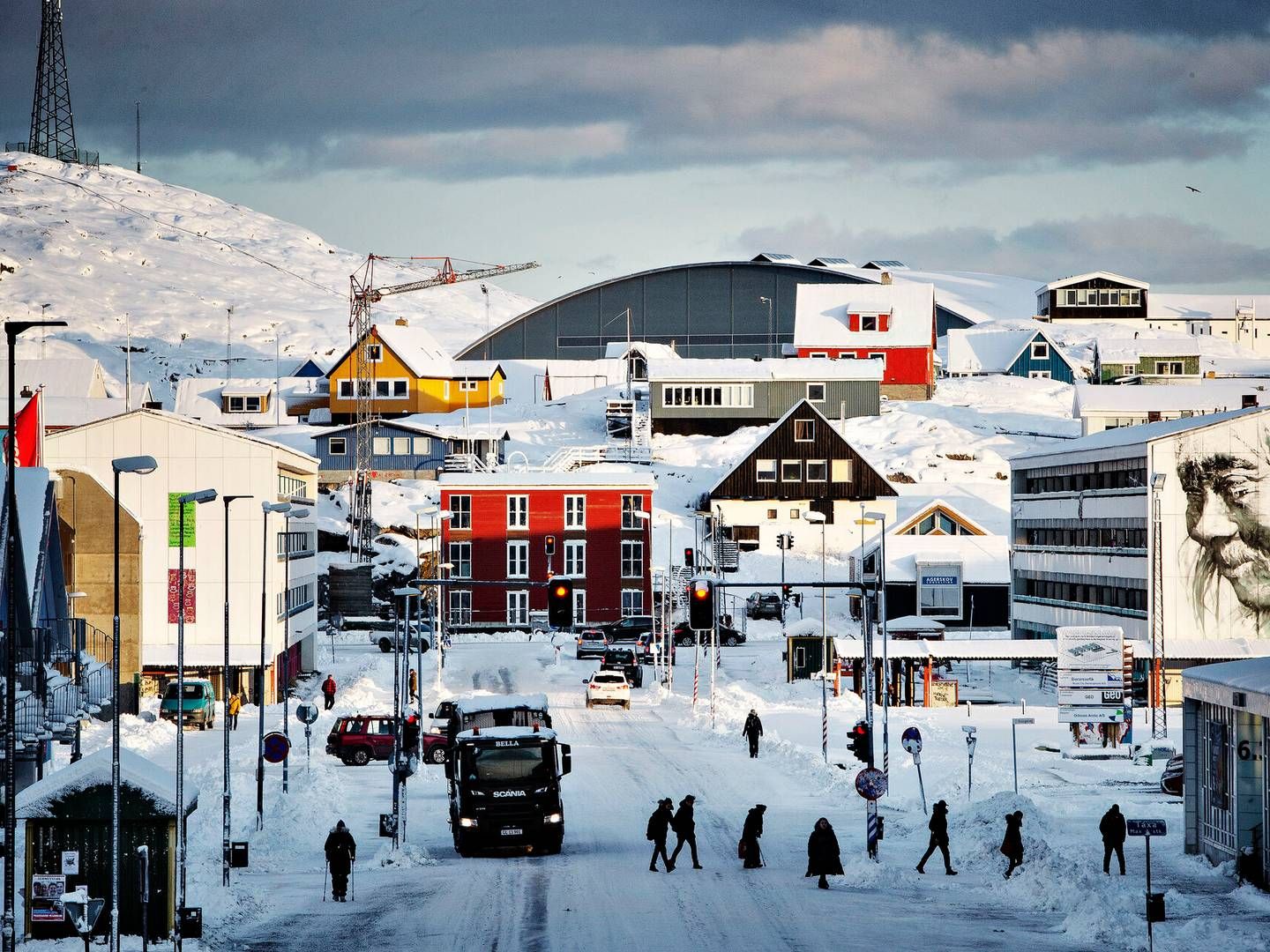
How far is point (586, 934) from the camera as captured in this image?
26.7 meters

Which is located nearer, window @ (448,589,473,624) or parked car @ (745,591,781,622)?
window @ (448,589,473,624)

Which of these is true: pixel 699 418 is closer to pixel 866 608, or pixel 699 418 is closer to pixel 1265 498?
pixel 1265 498

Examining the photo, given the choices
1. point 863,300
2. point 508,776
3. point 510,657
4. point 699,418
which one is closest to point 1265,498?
point 510,657

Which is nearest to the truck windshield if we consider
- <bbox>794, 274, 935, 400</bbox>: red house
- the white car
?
the white car

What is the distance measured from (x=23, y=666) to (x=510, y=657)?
4656 cm

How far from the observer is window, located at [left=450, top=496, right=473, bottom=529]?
91.1 meters

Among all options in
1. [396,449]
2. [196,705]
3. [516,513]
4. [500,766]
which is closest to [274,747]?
[500,766]

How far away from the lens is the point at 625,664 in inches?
2943

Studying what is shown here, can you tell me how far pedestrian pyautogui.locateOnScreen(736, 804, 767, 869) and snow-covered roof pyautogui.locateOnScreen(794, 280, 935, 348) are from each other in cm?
10354

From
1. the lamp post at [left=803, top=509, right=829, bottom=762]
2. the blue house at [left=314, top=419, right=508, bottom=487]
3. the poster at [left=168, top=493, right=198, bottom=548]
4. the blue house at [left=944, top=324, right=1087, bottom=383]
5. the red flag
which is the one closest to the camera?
the red flag

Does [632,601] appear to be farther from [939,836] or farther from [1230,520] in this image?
[939,836]

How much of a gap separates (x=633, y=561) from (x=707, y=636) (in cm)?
629

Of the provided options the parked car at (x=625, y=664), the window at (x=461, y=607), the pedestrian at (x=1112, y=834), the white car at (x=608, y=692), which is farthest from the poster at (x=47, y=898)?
the window at (x=461, y=607)

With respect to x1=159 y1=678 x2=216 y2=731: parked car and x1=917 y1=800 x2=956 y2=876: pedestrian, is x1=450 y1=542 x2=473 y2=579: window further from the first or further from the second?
x1=917 y1=800 x2=956 y2=876: pedestrian
